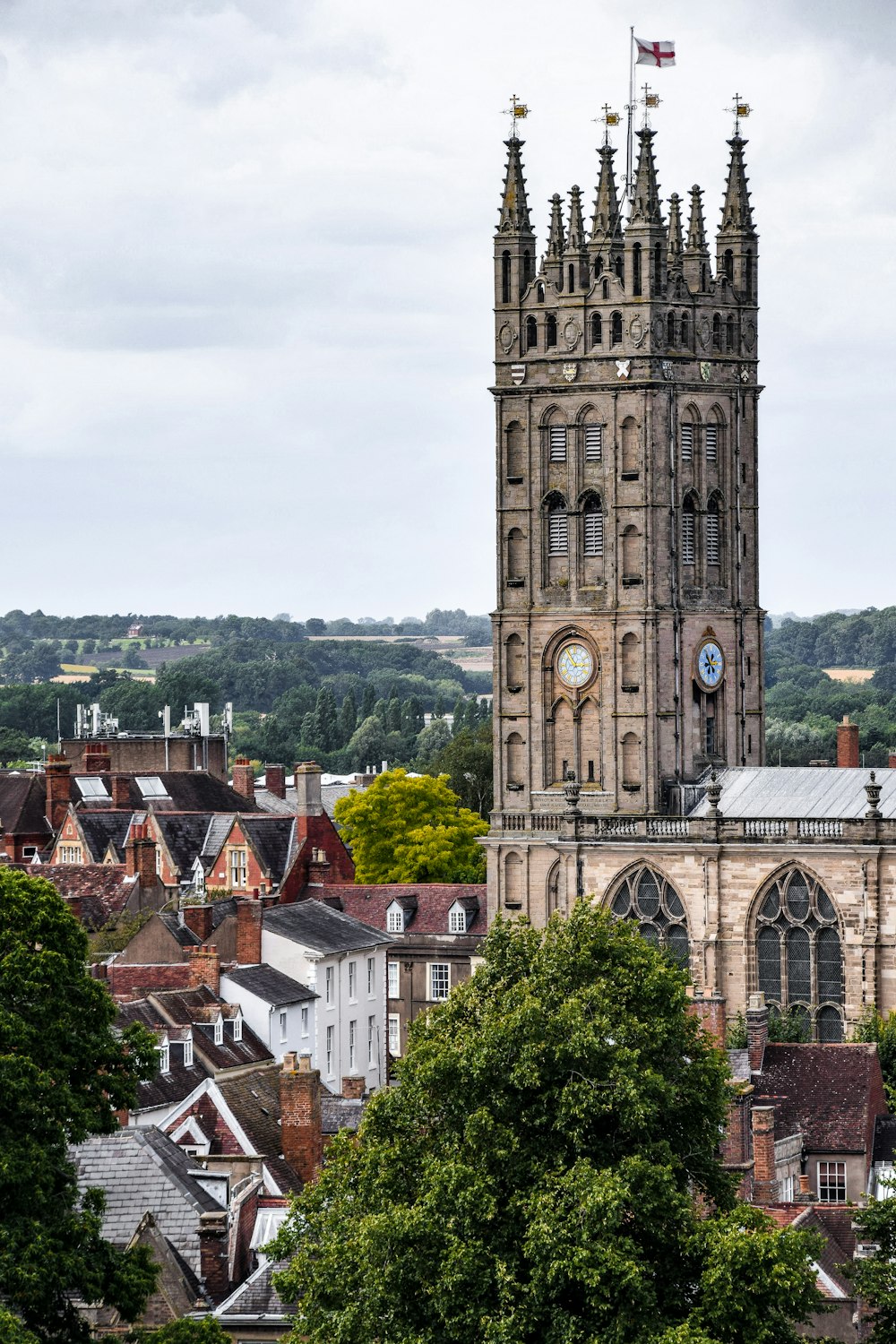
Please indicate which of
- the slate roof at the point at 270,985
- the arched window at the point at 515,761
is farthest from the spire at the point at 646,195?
the slate roof at the point at 270,985

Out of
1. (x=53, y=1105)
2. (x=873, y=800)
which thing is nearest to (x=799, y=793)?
(x=873, y=800)

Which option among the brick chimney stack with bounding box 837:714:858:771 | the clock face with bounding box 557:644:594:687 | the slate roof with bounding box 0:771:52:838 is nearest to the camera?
the clock face with bounding box 557:644:594:687

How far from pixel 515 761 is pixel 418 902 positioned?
1094 cm

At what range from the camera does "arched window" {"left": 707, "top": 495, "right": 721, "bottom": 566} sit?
127938 mm

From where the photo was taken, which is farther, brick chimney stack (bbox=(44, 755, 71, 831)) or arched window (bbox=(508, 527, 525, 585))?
brick chimney stack (bbox=(44, 755, 71, 831))

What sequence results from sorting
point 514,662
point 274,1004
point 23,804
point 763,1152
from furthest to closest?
point 23,804
point 514,662
point 274,1004
point 763,1152

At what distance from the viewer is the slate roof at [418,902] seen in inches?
5315

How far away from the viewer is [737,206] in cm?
12988

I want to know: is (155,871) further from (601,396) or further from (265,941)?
(601,396)

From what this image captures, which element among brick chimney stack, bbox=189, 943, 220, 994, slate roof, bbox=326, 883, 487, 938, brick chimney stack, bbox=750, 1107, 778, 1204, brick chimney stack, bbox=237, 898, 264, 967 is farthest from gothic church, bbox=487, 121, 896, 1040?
brick chimney stack, bbox=750, 1107, 778, 1204

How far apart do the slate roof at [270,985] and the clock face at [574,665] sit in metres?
17.6

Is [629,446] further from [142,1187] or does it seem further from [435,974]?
[142,1187]

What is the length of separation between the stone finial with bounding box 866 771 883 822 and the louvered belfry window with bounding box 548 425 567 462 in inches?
684

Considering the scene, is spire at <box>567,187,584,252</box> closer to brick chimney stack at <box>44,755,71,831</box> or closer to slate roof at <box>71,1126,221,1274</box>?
brick chimney stack at <box>44,755,71,831</box>
